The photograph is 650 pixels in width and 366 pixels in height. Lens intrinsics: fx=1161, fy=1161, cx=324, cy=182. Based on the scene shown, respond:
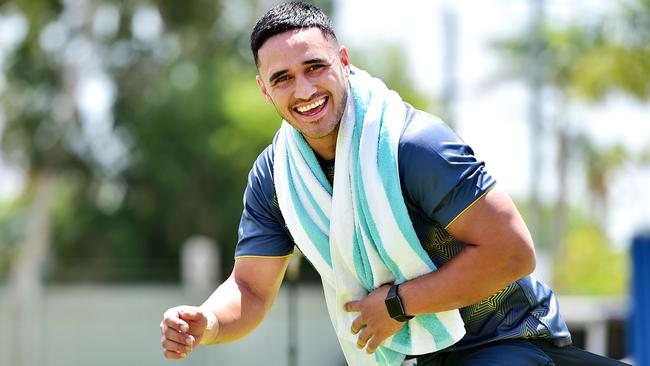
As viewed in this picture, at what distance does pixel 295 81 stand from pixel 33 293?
22843mm

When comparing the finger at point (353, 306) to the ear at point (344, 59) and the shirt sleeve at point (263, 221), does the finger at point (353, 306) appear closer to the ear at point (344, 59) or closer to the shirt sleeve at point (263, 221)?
the shirt sleeve at point (263, 221)

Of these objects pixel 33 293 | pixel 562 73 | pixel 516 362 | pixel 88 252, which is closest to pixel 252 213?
pixel 516 362

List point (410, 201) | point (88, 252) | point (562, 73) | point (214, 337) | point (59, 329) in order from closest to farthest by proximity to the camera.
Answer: point (410, 201) < point (214, 337) < point (59, 329) < point (562, 73) < point (88, 252)

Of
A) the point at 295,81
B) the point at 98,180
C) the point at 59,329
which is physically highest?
the point at 98,180

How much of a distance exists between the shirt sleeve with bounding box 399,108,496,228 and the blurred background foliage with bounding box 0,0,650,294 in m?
21.4

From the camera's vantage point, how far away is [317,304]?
826 inches

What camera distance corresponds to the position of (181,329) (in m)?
3.11

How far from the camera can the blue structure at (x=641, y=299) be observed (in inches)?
305

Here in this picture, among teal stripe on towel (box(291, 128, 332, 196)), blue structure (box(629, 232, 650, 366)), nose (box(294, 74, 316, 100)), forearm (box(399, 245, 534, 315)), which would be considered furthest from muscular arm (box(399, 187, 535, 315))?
blue structure (box(629, 232, 650, 366))

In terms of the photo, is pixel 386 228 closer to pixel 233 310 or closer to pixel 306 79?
pixel 306 79

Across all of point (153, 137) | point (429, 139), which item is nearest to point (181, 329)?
point (429, 139)

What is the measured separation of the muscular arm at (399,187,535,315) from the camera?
3.03 metres

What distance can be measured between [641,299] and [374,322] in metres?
5.09

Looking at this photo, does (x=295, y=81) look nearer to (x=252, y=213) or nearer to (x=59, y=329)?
(x=252, y=213)
